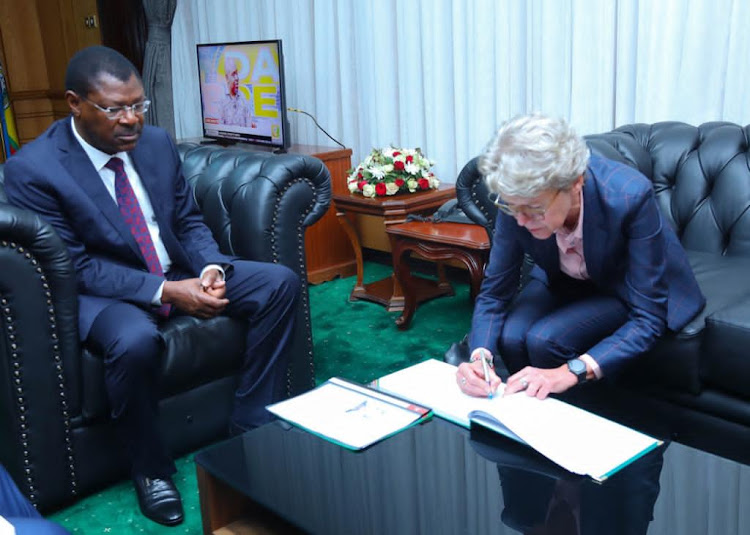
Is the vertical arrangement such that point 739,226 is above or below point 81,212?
below

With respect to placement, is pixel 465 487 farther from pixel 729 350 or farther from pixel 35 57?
pixel 35 57

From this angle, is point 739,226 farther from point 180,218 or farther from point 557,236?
point 180,218

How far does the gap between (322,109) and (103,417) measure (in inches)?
115

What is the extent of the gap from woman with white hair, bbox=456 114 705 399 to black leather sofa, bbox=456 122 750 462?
4.4 inches

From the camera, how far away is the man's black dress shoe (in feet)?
6.61

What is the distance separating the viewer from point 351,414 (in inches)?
62.7

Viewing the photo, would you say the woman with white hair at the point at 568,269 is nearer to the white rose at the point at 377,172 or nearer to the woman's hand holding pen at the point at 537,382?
the woman's hand holding pen at the point at 537,382

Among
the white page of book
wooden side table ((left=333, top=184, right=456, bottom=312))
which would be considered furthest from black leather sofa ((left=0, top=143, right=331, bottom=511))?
wooden side table ((left=333, top=184, right=456, bottom=312))

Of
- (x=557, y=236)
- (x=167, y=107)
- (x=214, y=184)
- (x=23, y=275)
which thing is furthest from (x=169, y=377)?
(x=167, y=107)

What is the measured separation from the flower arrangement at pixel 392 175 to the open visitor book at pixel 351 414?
6.35 ft

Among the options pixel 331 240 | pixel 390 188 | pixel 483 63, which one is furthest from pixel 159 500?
pixel 483 63

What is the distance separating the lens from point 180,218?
98.3 inches

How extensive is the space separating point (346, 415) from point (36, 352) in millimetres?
884

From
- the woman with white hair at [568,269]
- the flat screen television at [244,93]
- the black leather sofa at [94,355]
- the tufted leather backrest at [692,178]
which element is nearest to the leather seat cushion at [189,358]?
the black leather sofa at [94,355]
